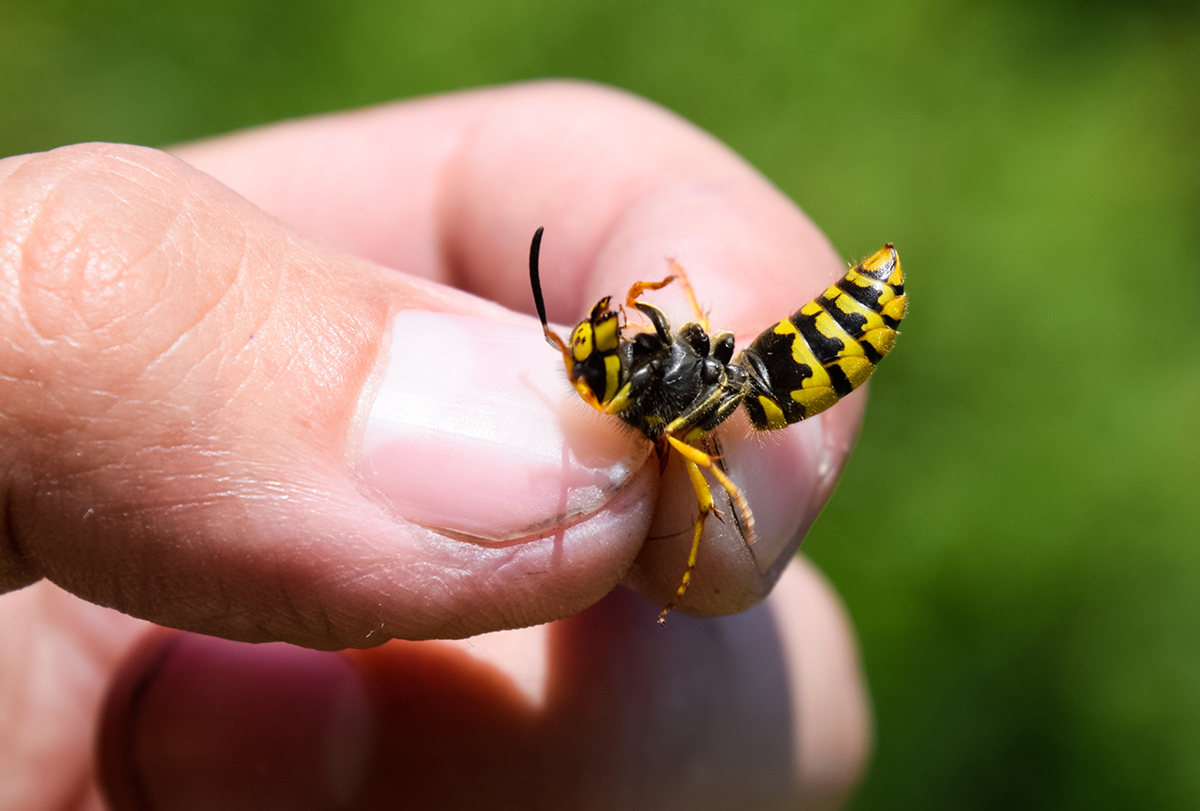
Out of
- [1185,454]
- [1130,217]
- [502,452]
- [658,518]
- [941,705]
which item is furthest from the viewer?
[1130,217]

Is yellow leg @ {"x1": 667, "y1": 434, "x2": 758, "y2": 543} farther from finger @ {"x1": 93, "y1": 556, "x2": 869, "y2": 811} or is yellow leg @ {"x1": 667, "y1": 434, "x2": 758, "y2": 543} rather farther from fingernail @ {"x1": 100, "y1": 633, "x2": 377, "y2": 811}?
fingernail @ {"x1": 100, "y1": 633, "x2": 377, "y2": 811}

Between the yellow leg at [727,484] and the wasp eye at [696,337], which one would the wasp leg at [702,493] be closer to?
the yellow leg at [727,484]

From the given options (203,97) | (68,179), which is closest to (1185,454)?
(68,179)

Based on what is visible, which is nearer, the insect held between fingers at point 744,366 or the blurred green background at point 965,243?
the insect held between fingers at point 744,366

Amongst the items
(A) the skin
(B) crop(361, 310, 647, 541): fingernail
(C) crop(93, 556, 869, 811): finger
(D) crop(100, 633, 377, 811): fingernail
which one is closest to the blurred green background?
(A) the skin

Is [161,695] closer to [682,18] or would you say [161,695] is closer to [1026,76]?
[682,18]

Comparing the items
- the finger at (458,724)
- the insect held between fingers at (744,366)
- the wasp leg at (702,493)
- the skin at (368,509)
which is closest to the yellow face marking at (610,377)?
the insect held between fingers at (744,366)

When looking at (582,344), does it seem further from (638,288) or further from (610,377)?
(638,288)
